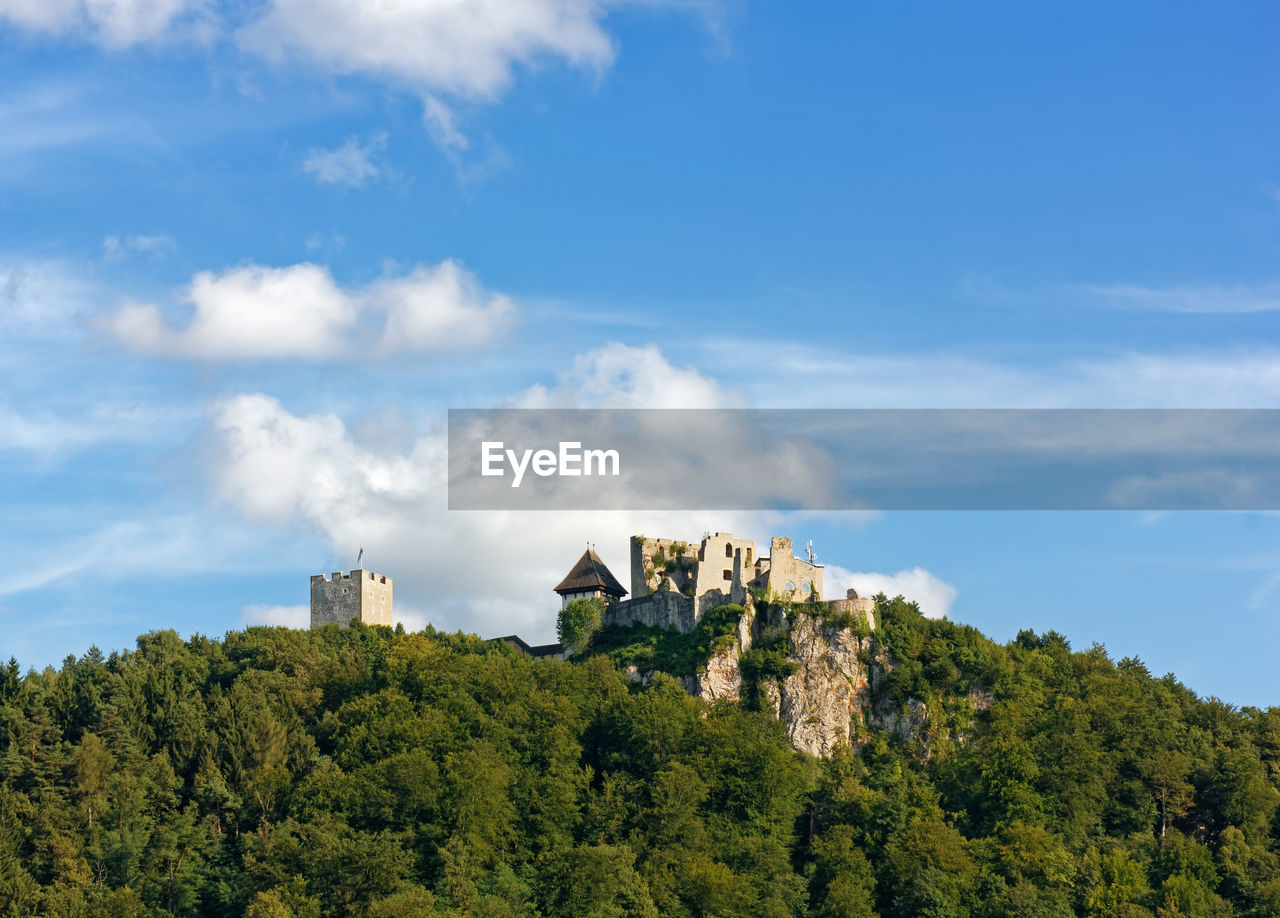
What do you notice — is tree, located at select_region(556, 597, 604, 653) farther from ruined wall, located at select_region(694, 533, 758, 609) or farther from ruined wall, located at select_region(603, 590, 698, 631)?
ruined wall, located at select_region(694, 533, 758, 609)

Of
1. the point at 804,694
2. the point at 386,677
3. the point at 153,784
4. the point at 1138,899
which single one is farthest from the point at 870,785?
the point at 153,784

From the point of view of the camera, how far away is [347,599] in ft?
340

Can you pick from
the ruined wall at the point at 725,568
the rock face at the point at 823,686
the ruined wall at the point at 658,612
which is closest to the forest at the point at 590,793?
the rock face at the point at 823,686

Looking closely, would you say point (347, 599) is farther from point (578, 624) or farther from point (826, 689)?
point (826, 689)

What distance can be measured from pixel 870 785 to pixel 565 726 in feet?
44.9

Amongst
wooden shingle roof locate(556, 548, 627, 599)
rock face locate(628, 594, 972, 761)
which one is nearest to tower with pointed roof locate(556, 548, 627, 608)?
wooden shingle roof locate(556, 548, 627, 599)

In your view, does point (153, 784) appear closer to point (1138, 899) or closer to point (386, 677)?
point (386, 677)

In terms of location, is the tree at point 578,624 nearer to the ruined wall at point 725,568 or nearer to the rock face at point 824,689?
the ruined wall at point 725,568

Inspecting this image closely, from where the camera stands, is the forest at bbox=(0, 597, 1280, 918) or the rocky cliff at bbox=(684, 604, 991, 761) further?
the rocky cliff at bbox=(684, 604, 991, 761)

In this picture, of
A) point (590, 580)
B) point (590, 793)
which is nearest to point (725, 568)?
point (590, 580)

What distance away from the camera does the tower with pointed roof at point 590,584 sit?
99.6 meters

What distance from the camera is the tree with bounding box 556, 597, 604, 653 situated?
3807 inches

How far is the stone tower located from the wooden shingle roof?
10.1 m

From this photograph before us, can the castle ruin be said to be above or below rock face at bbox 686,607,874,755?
above
